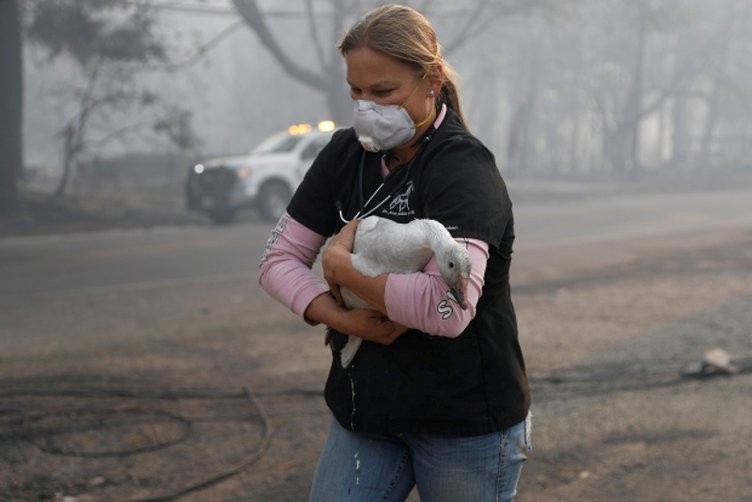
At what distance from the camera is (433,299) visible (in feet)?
6.31

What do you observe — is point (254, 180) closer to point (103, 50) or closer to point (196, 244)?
point (196, 244)

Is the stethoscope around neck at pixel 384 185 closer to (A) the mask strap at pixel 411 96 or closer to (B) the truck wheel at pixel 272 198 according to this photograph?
(A) the mask strap at pixel 411 96

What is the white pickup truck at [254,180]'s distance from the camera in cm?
1838

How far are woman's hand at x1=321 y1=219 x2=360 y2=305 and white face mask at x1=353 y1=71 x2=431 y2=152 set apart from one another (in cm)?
18

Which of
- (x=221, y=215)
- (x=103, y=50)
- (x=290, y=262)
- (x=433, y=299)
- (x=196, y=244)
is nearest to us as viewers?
(x=433, y=299)

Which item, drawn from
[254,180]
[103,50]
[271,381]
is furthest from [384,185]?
[103,50]

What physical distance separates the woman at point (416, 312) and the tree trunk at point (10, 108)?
1775 centimetres

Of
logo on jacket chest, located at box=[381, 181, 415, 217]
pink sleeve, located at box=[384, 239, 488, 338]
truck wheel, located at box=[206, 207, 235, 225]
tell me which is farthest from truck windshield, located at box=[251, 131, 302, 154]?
pink sleeve, located at box=[384, 239, 488, 338]

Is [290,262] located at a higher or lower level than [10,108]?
higher

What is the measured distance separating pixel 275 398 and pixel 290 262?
362 cm

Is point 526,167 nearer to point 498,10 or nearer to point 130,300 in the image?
point 498,10

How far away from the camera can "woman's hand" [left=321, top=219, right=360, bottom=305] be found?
6.76 ft

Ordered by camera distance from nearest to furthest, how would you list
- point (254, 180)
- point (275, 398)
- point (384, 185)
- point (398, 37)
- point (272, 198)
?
1. point (398, 37)
2. point (384, 185)
3. point (275, 398)
4. point (254, 180)
5. point (272, 198)

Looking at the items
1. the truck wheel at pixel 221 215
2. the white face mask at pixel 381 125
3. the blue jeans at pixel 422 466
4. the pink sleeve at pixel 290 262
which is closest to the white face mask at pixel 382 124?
the white face mask at pixel 381 125
